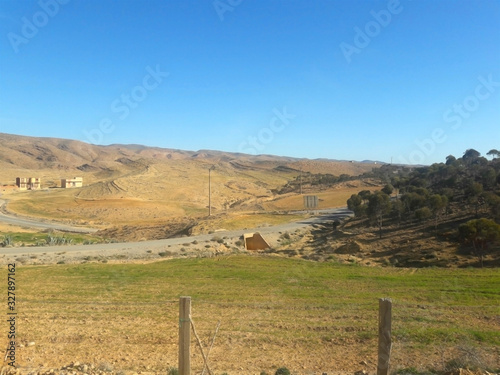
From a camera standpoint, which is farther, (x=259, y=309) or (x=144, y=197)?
(x=144, y=197)

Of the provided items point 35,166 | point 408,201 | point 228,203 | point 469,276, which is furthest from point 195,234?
point 35,166

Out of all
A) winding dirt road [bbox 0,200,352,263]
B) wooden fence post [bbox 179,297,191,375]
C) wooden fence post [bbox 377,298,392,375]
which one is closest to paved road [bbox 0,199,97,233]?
Answer: winding dirt road [bbox 0,200,352,263]

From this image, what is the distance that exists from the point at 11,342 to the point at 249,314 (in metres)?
6.31

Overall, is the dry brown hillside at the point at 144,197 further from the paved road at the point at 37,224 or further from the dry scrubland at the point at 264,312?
the dry scrubland at the point at 264,312

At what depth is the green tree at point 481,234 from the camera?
1048 inches

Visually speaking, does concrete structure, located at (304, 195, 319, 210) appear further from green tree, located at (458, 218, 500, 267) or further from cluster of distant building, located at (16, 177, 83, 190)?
cluster of distant building, located at (16, 177, 83, 190)

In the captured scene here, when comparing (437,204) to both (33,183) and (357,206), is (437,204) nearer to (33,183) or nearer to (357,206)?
(357,206)

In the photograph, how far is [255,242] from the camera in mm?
37062

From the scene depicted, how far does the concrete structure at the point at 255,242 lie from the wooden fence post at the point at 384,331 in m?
29.9

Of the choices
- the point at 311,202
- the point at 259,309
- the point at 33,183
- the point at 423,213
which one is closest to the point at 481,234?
the point at 423,213

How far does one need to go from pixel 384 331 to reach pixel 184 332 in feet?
9.11

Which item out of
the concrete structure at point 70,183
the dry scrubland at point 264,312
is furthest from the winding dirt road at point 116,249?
the concrete structure at point 70,183

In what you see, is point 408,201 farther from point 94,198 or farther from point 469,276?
point 94,198

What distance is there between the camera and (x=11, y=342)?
29.3ft
